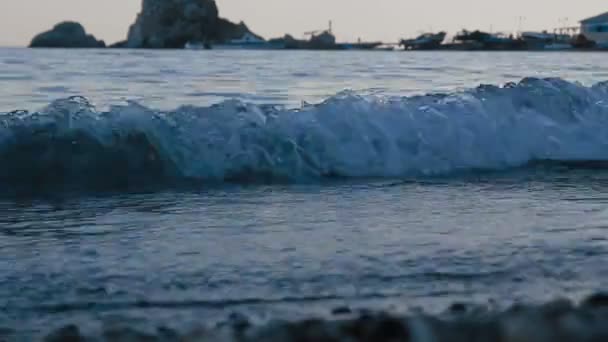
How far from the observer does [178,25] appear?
8619 cm

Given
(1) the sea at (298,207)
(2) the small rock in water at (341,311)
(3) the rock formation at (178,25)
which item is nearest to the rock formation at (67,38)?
(3) the rock formation at (178,25)

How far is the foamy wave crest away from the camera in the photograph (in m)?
5.25

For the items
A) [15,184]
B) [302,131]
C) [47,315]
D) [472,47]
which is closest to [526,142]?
[302,131]

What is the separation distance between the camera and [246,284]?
2713mm

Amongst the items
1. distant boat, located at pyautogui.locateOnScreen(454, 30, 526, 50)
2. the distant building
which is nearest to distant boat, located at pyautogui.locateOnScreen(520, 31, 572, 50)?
distant boat, located at pyautogui.locateOnScreen(454, 30, 526, 50)

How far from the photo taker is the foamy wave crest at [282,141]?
17.2ft

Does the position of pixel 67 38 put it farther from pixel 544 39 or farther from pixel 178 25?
pixel 544 39

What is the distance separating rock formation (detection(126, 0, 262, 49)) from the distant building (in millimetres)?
31246

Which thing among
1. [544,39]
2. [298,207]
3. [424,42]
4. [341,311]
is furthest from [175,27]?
[341,311]

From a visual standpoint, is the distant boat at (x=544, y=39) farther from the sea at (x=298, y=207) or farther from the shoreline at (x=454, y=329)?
the shoreline at (x=454, y=329)

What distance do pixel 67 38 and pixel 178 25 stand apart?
11916 millimetres

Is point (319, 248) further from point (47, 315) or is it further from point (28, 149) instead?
point (28, 149)

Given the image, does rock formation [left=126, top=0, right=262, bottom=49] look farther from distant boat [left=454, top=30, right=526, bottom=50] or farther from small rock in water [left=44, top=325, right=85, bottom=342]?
small rock in water [left=44, top=325, right=85, bottom=342]

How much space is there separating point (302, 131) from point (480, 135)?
1.23 metres
